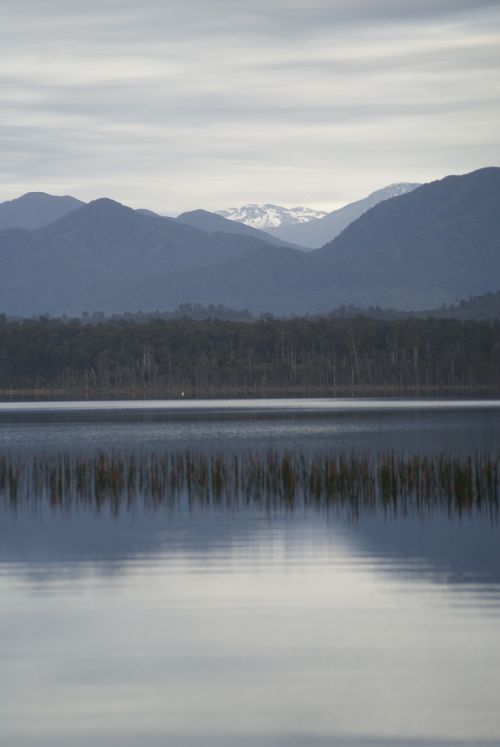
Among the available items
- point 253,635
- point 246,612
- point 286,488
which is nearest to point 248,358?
point 286,488

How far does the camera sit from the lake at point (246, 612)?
1345 centimetres

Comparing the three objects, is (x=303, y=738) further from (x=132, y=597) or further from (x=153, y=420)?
(x=153, y=420)

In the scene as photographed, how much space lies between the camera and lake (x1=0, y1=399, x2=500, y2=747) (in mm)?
13453

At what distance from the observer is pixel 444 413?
8012cm

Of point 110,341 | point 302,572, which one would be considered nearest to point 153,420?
point 302,572

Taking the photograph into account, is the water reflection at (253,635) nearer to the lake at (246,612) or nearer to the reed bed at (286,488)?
the lake at (246,612)

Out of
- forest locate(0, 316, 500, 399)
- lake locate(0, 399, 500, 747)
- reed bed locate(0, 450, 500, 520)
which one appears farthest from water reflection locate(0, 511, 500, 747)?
forest locate(0, 316, 500, 399)

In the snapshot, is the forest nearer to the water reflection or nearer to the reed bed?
the reed bed

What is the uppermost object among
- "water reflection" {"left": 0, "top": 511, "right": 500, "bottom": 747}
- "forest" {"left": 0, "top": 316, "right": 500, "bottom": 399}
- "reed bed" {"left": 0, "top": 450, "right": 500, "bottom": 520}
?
"forest" {"left": 0, "top": 316, "right": 500, "bottom": 399}

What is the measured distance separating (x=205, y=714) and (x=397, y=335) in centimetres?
15872

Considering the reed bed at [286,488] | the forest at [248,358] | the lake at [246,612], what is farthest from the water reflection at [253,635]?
the forest at [248,358]

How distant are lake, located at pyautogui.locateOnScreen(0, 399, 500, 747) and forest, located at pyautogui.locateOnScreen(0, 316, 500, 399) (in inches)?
4472

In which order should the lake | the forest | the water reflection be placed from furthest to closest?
the forest
the lake
the water reflection

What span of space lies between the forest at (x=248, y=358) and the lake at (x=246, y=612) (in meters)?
114
